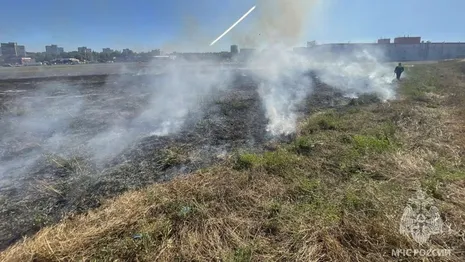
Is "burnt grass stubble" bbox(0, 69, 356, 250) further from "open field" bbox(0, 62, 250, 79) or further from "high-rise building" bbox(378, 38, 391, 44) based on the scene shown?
"high-rise building" bbox(378, 38, 391, 44)

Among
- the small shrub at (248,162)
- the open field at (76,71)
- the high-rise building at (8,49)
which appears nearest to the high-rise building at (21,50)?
the high-rise building at (8,49)

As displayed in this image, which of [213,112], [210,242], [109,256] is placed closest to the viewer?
[109,256]

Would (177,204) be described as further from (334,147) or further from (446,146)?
(446,146)

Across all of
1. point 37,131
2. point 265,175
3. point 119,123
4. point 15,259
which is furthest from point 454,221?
point 37,131

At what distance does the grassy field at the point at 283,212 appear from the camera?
3.31 meters

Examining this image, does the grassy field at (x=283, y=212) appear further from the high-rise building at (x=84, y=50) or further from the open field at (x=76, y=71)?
the high-rise building at (x=84, y=50)

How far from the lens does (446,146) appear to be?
640 cm

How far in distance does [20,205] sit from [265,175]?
4.58 metres

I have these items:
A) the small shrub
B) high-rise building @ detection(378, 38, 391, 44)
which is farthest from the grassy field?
high-rise building @ detection(378, 38, 391, 44)

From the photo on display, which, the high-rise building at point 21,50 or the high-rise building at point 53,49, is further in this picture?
the high-rise building at point 53,49

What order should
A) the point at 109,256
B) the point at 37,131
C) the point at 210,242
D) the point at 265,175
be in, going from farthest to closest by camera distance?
the point at 37,131 → the point at 265,175 → the point at 210,242 → the point at 109,256
